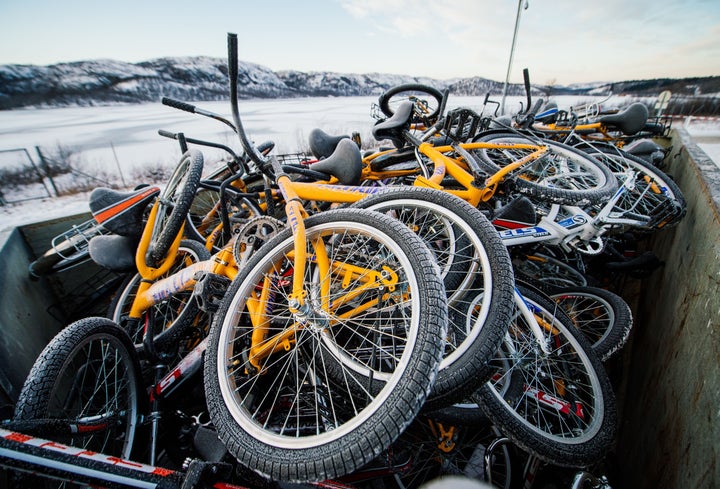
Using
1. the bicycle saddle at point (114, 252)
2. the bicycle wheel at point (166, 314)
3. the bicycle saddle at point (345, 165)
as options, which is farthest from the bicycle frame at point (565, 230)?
the bicycle saddle at point (114, 252)

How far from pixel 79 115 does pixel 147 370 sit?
1171cm

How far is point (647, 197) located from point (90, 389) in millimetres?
5170

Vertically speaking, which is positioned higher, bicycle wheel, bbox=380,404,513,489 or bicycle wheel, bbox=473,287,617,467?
bicycle wheel, bbox=473,287,617,467

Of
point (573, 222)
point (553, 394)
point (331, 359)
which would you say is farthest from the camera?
point (573, 222)

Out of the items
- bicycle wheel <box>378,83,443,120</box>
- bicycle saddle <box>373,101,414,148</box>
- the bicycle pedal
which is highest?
bicycle wheel <box>378,83,443,120</box>

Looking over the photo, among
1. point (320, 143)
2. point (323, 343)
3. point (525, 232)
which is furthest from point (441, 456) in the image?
point (320, 143)

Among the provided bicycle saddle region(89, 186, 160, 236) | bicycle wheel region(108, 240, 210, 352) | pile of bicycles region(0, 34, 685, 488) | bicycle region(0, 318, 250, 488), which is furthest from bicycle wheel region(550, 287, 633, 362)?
bicycle saddle region(89, 186, 160, 236)

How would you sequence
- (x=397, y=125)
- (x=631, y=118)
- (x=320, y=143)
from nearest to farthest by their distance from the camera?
1. (x=397, y=125)
2. (x=320, y=143)
3. (x=631, y=118)

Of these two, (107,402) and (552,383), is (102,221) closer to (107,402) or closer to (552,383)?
(107,402)

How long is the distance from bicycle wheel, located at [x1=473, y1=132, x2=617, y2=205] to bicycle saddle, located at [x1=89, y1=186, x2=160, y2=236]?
9.64 feet

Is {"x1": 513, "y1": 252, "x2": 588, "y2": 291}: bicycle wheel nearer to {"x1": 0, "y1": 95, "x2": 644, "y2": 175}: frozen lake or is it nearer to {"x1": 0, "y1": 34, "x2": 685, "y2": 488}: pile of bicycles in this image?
{"x1": 0, "y1": 34, "x2": 685, "y2": 488}: pile of bicycles

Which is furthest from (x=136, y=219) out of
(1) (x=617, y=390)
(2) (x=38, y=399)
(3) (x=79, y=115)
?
(3) (x=79, y=115)

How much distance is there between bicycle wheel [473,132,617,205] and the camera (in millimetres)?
2006

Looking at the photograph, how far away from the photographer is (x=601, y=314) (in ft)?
7.41
